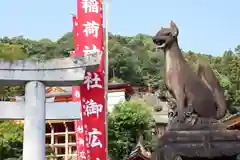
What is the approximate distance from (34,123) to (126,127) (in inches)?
743

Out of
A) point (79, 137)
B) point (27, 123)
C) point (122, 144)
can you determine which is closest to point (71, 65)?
point (27, 123)

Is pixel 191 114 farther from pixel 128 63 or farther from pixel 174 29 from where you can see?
pixel 128 63

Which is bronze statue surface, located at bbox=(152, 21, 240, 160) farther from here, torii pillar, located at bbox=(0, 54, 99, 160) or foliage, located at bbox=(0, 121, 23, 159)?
foliage, located at bbox=(0, 121, 23, 159)

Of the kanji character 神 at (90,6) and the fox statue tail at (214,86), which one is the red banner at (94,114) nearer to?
the kanji character 神 at (90,6)

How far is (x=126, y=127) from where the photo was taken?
29.0 metres

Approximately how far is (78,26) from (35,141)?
4.62 metres

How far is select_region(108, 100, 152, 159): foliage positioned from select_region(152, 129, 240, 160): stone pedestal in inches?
858

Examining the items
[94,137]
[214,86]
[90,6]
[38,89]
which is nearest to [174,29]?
[214,86]

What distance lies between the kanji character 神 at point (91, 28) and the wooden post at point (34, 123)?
3.13 metres

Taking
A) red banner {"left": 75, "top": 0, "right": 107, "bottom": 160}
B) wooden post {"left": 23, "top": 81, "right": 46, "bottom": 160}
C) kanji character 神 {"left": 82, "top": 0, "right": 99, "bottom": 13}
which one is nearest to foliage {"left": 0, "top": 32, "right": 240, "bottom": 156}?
kanji character 神 {"left": 82, "top": 0, "right": 99, "bottom": 13}

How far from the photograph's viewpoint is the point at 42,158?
10.5 m

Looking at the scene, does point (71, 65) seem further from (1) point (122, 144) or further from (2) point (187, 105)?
(1) point (122, 144)

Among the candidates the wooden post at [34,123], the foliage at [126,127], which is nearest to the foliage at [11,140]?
the foliage at [126,127]

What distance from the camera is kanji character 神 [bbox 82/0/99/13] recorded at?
13.5 metres
